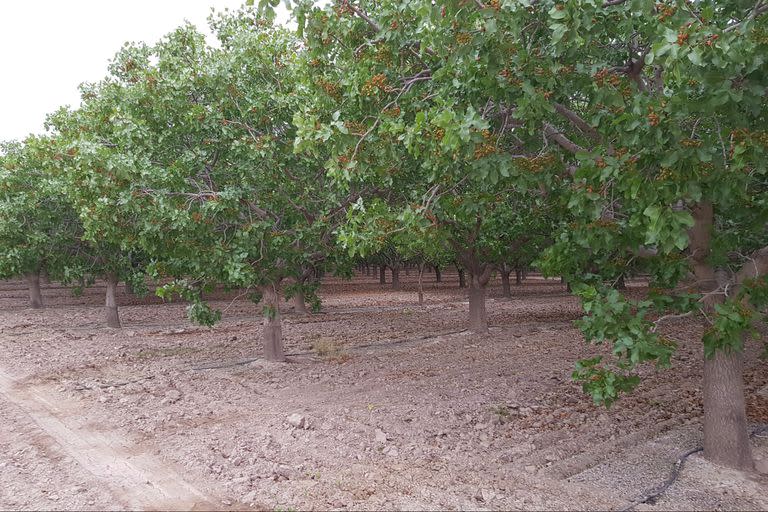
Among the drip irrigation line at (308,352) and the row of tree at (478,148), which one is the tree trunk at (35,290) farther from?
the drip irrigation line at (308,352)

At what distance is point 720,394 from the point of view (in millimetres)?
5266

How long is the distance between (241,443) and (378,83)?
4317mm

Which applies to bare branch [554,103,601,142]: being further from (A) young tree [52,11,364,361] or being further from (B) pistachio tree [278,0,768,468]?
(A) young tree [52,11,364,361]

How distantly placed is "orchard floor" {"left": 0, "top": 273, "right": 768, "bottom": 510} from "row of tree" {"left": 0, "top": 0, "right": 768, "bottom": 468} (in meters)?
0.95

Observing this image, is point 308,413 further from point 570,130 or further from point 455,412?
point 570,130

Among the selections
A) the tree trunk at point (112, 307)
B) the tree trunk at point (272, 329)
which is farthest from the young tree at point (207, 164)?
the tree trunk at point (112, 307)

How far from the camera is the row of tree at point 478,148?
13.2 ft

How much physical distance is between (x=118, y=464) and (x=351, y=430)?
2.60 meters

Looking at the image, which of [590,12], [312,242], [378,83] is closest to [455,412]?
[312,242]

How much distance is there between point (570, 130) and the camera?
23.9ft

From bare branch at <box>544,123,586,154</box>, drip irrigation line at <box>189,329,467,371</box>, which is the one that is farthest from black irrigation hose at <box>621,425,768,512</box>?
drip irrigation line at <box>189,329,467,371</box>

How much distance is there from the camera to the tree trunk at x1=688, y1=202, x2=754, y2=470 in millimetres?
5211

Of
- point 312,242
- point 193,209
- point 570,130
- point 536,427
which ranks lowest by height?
point 536,427

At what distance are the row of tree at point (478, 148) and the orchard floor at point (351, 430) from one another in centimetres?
95
